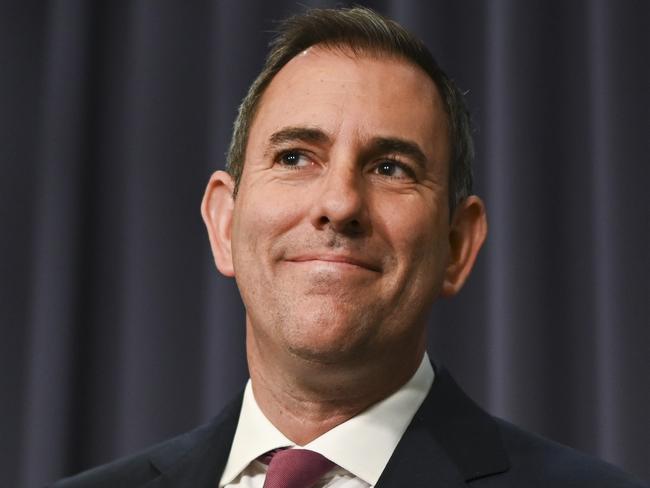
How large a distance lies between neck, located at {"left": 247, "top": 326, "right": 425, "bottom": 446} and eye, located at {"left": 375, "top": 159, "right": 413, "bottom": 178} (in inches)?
8.6

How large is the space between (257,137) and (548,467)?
0.54 m

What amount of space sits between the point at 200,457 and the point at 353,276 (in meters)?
0.35

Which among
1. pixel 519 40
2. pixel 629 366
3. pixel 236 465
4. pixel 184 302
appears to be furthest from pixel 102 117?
pixel 629 366

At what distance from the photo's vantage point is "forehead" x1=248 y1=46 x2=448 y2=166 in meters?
1.21

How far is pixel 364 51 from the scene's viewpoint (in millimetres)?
1278

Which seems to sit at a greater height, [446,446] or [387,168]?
[387,168]

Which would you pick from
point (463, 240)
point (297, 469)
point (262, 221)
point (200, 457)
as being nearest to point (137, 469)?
point (200, 457)

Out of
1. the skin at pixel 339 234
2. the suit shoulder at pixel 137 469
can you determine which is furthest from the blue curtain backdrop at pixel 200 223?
the skin at pixel 339 234

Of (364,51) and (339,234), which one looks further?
(364,51)

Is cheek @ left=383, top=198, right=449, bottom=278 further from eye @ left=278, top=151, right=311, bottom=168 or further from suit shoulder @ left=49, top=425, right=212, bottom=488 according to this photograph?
suit shoulder @ left=49, top=425, right=212, bottom=488

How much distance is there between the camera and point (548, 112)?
184 cm

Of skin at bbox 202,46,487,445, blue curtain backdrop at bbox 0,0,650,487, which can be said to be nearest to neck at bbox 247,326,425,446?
skin at bbox 202,46,487,445

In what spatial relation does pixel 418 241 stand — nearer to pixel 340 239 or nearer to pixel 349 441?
pixel 340 239

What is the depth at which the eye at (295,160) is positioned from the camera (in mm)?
1225
